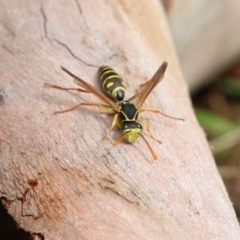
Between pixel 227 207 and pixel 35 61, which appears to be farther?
pixel 35 61

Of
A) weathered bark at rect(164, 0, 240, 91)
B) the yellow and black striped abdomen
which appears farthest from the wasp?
weathered bark at rect(164, 0, 240, 91)

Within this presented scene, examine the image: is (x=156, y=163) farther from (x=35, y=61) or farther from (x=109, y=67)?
(x=35, y=61)

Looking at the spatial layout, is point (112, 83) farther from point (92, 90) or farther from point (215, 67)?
point (215, 67)

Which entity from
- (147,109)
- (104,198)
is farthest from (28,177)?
(147,109)

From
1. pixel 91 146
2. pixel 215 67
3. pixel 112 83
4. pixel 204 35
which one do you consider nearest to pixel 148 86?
pixel 112 83

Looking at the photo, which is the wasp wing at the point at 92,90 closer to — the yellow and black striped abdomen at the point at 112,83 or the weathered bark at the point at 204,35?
the yellow and black striped abdomen at the point at 112,83

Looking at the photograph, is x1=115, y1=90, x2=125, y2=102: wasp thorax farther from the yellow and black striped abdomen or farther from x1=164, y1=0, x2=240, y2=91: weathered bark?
x1=164, y1=0, x2=240, y2=91: weathered bark

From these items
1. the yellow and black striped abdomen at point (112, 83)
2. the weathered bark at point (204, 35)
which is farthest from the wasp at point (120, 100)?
the weathered bark at point (204, 35)
